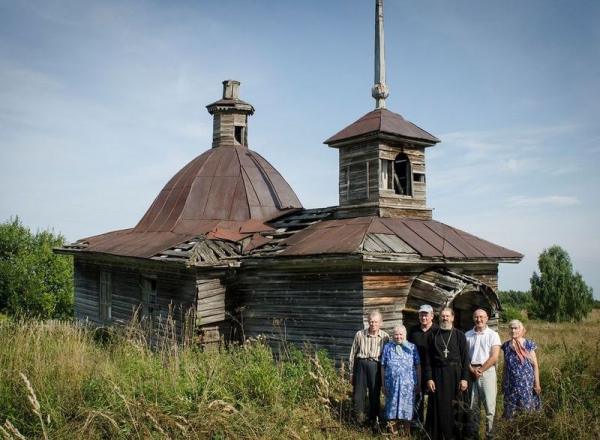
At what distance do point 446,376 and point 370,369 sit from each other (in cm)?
93

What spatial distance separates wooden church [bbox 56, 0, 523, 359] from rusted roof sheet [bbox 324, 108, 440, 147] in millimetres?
36

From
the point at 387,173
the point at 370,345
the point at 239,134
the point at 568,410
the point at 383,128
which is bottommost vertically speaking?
the point at 568,410

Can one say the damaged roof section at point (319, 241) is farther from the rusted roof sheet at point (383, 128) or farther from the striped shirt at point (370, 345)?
the striped shirt at point (370, 345)

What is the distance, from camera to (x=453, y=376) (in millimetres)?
6035

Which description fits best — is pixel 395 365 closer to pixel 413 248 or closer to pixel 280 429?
pixel 280 429

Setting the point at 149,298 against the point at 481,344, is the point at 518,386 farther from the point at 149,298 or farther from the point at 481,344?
the point at 149,298

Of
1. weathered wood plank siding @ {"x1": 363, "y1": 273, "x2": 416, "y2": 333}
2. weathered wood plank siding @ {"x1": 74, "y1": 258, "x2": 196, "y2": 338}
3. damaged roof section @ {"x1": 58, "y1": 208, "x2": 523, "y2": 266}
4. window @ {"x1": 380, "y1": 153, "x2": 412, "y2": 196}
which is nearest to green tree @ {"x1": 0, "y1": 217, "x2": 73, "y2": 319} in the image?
weathered wood plank siding @ {"x1": 74, "y1": 258, "x2": 196, "y2": 338}

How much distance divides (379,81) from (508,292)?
123 ft

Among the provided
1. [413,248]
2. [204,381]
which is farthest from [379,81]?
[204,381]

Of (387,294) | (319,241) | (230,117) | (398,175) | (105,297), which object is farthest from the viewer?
(230,117)

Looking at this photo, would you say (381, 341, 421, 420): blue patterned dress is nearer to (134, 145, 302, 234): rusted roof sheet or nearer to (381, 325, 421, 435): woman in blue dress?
(381, 325, 421, 435): woman in blue dress

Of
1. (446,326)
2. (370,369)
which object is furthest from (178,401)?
(446,326)

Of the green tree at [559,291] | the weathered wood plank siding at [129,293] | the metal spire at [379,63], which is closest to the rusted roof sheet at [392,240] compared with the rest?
the weathered wood plank siding at [129,293]

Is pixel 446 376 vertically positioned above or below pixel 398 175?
below
